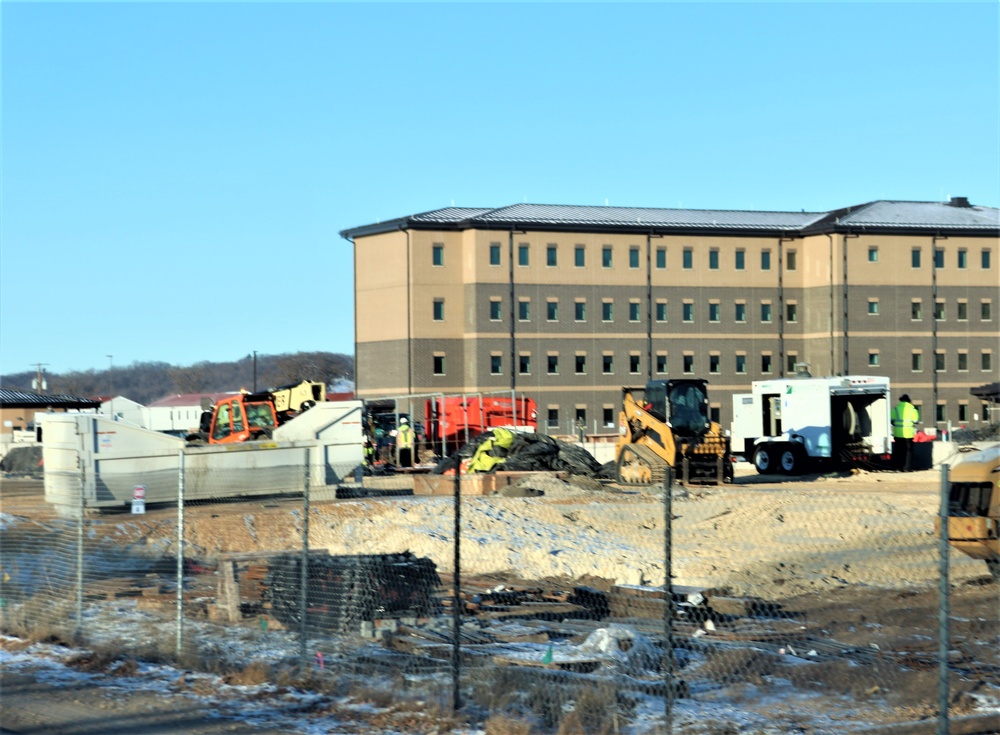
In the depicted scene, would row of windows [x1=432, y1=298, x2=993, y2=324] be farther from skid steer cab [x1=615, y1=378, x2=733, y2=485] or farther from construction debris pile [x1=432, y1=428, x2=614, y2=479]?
skid steer cab [x1=615, y1=378, x2=733, y2=485]

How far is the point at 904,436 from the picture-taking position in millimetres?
41125

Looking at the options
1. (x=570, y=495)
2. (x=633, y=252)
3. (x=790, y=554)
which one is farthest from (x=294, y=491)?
(x=633, y=252)

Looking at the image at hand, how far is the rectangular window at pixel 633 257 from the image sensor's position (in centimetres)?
7694

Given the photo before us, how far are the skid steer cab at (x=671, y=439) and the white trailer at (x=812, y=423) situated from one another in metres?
5.22

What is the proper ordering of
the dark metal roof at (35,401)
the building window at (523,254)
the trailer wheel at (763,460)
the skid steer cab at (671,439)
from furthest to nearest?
the dark metal roof at (35,401)
the building window at (523,254)
the trailer wheel at (763,460)
the skid steer cab at (671,439)

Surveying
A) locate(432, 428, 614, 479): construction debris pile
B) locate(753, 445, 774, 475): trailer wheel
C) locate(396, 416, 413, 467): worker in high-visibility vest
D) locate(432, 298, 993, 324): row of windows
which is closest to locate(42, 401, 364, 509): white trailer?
locate(432, 428, 614, 479): construction debris pile

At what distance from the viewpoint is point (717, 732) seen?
337 inches

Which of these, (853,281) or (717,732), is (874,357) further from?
(717,732)

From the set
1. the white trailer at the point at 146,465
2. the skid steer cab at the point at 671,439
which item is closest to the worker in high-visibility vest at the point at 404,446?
the skid steer cab at the point at 671,439

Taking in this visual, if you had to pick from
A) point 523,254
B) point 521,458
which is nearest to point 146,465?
point 521,458

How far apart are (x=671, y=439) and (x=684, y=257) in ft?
152

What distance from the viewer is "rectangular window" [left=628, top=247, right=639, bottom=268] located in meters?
Result: 76.9

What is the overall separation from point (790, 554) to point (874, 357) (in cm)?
6378

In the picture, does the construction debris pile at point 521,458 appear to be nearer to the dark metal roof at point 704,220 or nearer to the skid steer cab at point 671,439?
the skid steer cab at point 671,439
